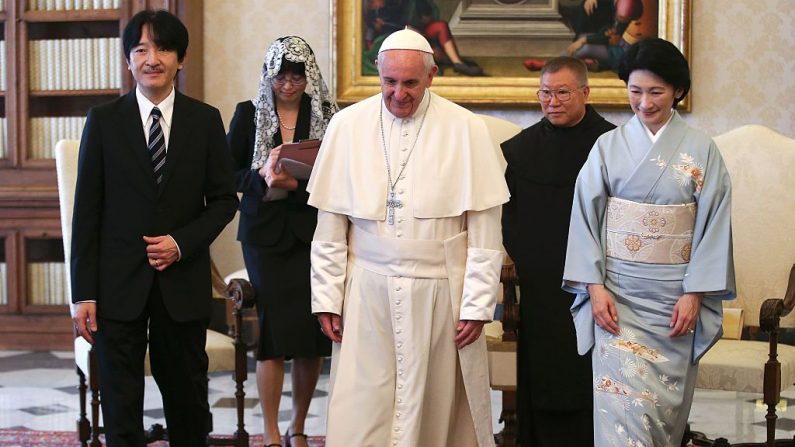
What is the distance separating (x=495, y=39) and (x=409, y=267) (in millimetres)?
3339

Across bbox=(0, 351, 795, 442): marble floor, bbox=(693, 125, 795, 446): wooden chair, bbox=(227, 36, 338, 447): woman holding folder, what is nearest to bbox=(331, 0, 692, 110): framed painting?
bbox=(693, 125, 795, 446): wooden chair

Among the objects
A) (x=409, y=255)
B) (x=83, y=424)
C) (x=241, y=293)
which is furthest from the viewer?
(x=83, y=424)

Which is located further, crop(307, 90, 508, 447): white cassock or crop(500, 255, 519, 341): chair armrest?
crop(500, 255, 519, 341): chair armrest

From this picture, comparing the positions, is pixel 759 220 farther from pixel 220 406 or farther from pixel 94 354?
pixel 94 354

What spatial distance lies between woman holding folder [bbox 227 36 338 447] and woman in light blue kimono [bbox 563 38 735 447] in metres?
1.35

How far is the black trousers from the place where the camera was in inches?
142

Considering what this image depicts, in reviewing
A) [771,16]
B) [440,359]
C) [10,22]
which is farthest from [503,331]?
[10,22]

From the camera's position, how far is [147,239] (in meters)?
3.59

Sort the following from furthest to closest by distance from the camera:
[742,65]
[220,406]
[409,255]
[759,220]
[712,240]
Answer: [742,65]
[220,406]
[759,220]
[409,255]
[712,240]

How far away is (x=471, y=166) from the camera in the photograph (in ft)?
11.5

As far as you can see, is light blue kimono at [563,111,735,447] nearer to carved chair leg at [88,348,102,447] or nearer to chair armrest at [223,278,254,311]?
chair armrest at [223,278,254,311]

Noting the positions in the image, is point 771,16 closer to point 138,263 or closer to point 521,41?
point 521,41

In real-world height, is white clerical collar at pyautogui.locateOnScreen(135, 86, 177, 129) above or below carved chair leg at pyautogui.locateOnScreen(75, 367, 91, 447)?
above

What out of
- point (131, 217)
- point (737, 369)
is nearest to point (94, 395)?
point (131, 217)
